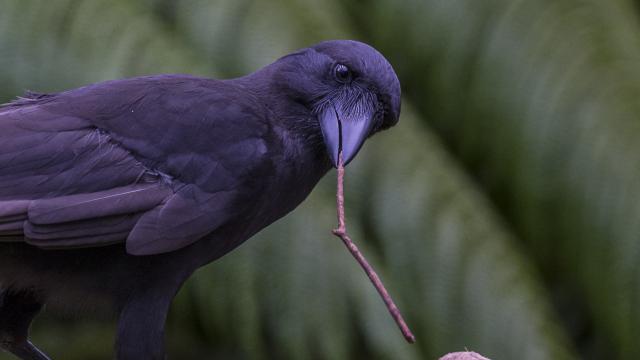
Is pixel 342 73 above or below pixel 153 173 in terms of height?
above

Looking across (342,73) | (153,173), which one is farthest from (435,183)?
(153,173)

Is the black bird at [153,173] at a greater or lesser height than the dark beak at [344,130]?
lesser

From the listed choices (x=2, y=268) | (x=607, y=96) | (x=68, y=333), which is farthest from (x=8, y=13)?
(x=607, y=96)

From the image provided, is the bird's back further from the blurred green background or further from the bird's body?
the blurred green background

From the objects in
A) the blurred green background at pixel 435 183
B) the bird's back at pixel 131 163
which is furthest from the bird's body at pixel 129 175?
the blurred green background at pixel 435 183

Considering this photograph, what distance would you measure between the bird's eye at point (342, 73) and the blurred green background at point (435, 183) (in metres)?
0.94

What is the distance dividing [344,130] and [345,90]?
0.06 m

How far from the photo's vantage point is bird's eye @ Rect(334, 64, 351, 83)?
4.82ft

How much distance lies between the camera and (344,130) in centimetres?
142

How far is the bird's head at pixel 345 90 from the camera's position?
1.42 meters

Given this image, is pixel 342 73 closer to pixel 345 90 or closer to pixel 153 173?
pixel 345 90

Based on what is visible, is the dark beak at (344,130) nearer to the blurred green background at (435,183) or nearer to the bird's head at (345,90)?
the bird's head at (345,90)

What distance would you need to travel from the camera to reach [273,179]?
1.42 meters

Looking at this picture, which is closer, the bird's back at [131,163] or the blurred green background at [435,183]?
the bird's back at [131,163]
